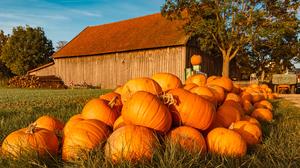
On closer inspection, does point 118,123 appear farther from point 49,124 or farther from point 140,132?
point 49,124

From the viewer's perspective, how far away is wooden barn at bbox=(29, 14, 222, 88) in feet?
56.2

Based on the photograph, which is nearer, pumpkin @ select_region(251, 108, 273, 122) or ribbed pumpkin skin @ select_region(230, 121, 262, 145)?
ribbed pumpkin skin @ select_region(230, 121, 262, 145)

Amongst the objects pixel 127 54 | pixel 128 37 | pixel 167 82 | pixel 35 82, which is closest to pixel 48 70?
pixel 35 82

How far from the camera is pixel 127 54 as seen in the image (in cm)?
1945

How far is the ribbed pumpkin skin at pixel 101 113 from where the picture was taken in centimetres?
231

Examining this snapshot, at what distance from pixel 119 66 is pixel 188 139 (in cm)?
1851

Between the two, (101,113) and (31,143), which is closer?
(31,143)

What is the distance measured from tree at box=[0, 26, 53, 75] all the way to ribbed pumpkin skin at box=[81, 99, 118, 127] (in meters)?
36.1

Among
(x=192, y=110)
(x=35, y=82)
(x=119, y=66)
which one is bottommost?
(x=35, y=82)

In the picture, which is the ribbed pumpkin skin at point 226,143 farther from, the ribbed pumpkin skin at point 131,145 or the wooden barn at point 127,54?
the wooden barn at point 127,54

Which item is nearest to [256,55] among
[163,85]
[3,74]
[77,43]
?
[77,43]

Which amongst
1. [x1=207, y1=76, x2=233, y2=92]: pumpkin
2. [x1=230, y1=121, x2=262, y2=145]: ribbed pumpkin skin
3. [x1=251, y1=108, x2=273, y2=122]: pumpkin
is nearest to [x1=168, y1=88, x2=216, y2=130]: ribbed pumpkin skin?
[x1=230, y1=121, x2=262, y2=145]: ribbed pumpkin skin

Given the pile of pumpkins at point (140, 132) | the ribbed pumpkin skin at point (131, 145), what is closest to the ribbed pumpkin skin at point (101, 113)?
the pile of pumpkins at point (140, 132)

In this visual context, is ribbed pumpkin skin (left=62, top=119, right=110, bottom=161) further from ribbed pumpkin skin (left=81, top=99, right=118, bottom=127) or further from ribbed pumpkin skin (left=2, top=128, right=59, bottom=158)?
ribbed pumpkin skin (left=81, top=99, right=118, bottom=127)
